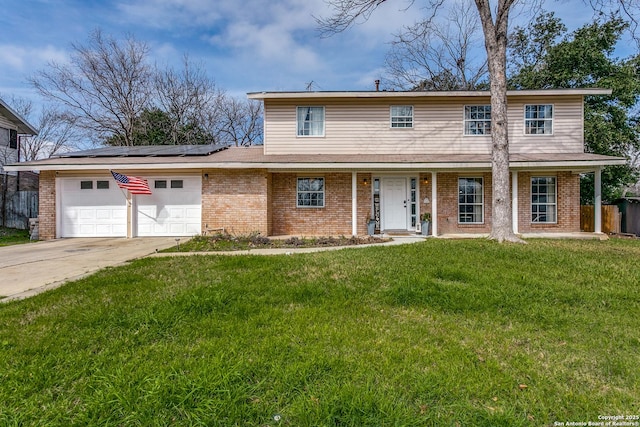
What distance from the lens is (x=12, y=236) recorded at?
12.0 meters

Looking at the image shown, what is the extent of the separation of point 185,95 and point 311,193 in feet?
59.3

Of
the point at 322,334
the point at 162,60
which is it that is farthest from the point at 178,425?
the point at 162,60

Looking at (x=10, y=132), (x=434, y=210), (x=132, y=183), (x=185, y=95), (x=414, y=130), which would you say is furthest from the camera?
(x=185, y=95)

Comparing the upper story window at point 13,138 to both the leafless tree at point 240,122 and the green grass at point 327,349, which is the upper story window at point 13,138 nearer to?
the leafless tree at point 240,122

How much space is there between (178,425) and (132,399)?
1.48 feet

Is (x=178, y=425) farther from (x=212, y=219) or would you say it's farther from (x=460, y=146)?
(x=460, y=146)

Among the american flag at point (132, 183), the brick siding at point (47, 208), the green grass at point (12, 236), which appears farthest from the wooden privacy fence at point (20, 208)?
the american flag at point (132, 183)

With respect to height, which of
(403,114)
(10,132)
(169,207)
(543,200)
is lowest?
(169,207)

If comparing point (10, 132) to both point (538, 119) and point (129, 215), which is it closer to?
point (129, 215)

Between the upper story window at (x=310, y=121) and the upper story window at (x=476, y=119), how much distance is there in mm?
5416

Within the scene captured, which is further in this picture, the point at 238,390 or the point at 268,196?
the point at 268,196

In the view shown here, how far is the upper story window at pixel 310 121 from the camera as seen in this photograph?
12195 mm

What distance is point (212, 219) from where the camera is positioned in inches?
435

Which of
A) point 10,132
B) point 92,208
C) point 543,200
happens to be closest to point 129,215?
point 92,208
